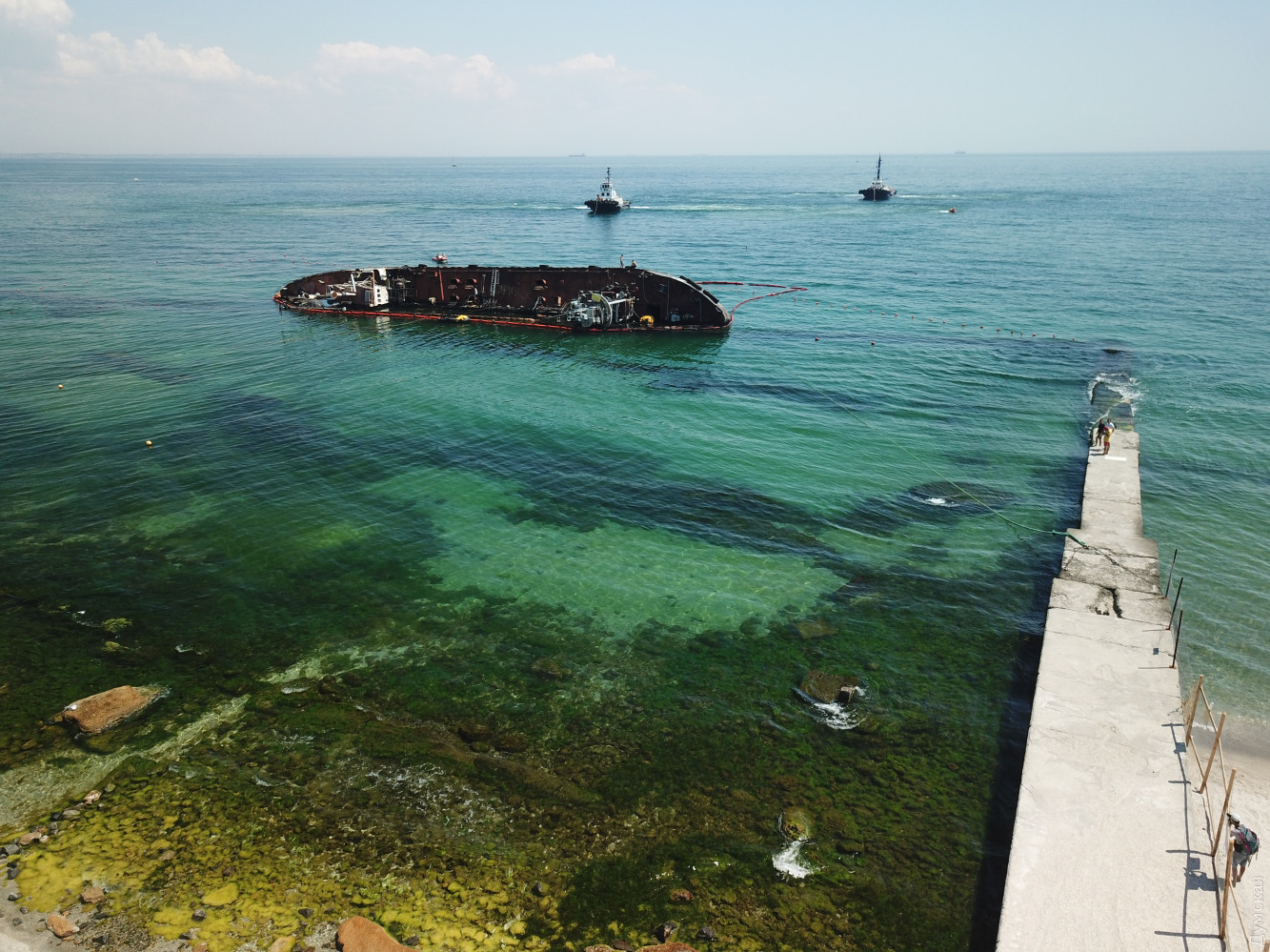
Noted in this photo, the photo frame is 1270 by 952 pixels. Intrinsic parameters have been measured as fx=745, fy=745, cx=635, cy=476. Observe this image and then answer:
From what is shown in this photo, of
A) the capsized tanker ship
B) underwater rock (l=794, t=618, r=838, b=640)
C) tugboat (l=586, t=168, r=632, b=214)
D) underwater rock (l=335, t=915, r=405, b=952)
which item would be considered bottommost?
underwater rock (l=335, t=915, r=405, b=952)

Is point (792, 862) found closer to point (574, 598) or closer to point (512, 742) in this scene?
point (512, 742)

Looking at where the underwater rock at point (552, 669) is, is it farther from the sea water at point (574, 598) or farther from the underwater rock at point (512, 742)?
the underwater rock at point (512, 742)

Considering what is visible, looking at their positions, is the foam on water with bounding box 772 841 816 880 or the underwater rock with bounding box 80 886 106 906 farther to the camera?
the foam on water with bounding box 772 841 816 880

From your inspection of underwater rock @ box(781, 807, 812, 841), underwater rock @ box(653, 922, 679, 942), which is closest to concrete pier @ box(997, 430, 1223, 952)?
underwater rock @ box(781, 807, 812, 841)

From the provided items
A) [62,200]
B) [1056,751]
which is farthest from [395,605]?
[62,200]

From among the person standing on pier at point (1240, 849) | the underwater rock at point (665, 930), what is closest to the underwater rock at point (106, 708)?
the underwater rock at point (665, 930)

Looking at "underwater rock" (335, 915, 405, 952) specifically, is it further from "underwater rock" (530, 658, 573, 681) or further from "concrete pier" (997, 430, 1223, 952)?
"concrete pier" (997, 430, 1223, 952)

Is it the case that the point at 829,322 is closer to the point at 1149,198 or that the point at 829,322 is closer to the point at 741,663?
the point at 741,663
